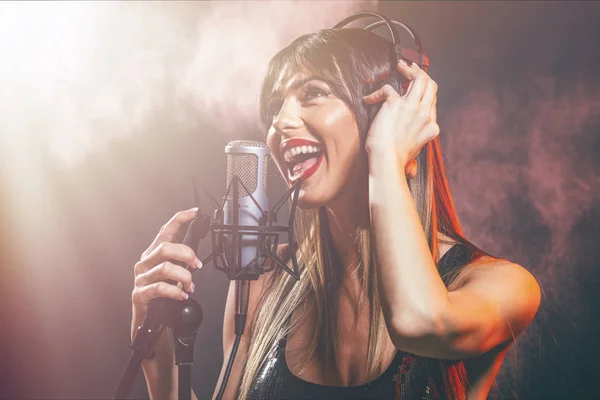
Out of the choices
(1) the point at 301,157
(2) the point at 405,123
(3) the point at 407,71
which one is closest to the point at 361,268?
(1) the point at 301,157

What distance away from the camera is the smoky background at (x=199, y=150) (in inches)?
70.8

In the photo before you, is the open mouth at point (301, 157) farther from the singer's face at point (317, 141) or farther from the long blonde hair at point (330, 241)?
the long blonde hair at point (330, 241)

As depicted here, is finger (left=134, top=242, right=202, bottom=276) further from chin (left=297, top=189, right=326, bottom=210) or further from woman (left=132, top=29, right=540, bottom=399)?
chin (left=297, top=189, right=326, bottom=210)

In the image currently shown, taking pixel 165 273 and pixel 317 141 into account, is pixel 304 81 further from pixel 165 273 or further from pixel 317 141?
pixel 165 273

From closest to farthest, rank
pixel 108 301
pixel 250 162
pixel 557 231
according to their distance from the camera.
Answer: pixel 250 162 < pixel 557 231 < pixel 108 301

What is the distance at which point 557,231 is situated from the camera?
1.80 m

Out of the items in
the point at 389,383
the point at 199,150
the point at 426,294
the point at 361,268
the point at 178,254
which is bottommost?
the point at 389,383

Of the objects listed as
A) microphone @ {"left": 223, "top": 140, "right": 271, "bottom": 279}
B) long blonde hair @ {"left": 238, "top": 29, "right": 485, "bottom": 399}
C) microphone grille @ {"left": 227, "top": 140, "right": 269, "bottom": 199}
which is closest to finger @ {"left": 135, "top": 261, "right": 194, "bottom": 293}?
microphone @ {"left": 223, "top": 140, "right": 271, "bottom": 279}

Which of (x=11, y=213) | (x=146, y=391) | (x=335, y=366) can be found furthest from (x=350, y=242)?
(x=11, y=213)

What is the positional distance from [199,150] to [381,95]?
2.32 ft

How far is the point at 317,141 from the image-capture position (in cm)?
172

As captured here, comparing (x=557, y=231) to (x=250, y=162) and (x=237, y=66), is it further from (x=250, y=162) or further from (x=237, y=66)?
(x=237, y=66)

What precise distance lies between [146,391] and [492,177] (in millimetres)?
1272

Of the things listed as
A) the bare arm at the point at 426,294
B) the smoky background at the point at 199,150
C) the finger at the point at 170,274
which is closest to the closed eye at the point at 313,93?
the smoky background at the point at 199,150
